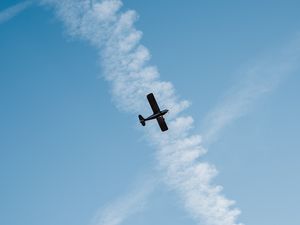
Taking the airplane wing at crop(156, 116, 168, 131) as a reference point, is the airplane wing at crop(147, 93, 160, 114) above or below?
above

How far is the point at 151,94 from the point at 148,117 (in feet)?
13.0

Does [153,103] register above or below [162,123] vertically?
above

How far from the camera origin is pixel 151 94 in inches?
3233

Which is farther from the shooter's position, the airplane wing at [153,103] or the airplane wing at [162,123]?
the airplane wing at [162,123]

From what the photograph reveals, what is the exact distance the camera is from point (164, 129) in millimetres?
84562

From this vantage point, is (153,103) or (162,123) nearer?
(153,103)

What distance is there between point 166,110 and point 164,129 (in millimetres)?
2425

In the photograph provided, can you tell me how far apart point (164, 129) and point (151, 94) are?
17.2 ft

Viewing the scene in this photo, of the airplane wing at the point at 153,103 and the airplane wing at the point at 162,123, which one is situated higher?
the airplane wing at the point at 153,103

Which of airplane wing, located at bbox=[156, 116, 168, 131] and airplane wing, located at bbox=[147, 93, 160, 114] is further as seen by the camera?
airplane wing, located at bbox=[156, 116, 168, 131]

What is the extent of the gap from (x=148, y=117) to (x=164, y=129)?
2.55 metres

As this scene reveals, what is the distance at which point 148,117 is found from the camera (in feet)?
278

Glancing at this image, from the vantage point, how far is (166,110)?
277 feet
